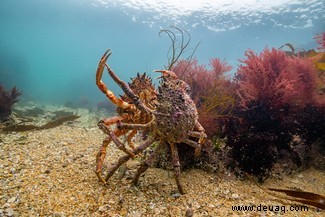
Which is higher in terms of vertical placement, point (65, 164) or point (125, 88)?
point (125, 88)

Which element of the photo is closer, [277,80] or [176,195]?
[176,195]

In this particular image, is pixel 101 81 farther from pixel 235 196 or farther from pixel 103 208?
pixel 235 196

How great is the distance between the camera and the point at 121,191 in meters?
3.42

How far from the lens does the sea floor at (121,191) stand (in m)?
2.95

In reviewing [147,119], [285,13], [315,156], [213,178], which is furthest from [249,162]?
[285,13]

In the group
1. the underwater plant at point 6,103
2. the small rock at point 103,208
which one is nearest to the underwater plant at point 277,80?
the small rock at point 103,208

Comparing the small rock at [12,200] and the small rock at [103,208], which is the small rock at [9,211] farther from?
the small rock at [103,208]

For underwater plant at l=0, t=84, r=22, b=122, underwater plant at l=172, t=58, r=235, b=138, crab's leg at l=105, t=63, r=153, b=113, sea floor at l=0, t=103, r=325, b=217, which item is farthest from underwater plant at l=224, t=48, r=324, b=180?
underwater plant at l=0, t=84, r=22, b=122

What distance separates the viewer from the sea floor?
9.67 feet

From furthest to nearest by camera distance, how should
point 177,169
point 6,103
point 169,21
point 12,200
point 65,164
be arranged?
point 169,21
point 6,103
point 65,164
point 177,169
point 12,200

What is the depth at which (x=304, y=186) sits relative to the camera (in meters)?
4.15

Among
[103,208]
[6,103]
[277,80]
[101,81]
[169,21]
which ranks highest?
[169,21]

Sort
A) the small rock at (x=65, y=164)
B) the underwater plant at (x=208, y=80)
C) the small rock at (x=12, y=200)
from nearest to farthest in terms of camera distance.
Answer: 1. the small rock at (x=12, y=200)
2. the small rock at (x=65, y=164)
3. the underwater plant at (x=208, y=80)

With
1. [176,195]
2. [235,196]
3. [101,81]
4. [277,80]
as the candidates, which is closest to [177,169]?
[176,195]
